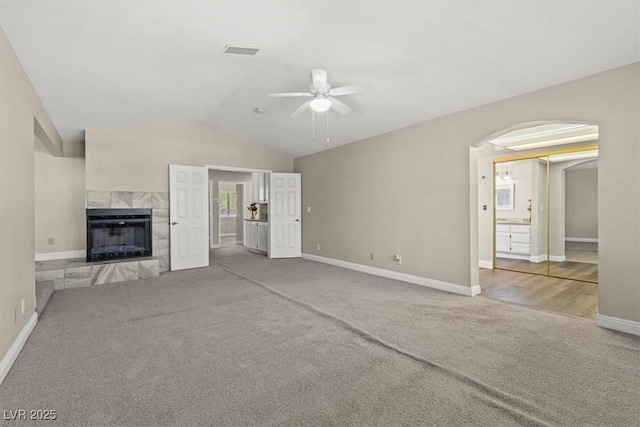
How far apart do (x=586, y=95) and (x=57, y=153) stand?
810 cm

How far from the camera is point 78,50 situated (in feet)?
10.4

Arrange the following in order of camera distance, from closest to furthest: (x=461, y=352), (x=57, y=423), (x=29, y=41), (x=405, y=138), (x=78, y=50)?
(x=57, y=423) < (x=461, y=352) < (x=29, y=41) < (x=78, y=50) < (x=405, y=138)

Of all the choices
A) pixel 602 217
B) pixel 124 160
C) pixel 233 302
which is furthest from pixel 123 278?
pixel 602 217

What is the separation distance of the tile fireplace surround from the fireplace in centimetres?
13

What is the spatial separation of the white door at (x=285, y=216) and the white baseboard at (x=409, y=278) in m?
0.94

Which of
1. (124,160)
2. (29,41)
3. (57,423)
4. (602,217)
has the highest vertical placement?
(29,41)

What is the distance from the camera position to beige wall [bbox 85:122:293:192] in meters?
5.76

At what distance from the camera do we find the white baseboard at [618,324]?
9.92ft

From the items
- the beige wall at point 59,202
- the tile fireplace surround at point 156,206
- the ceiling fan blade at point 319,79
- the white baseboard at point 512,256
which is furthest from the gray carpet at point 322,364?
the white baseboard at point 512,256

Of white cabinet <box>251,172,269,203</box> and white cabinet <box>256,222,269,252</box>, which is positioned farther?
white cabinet <box>256,222,269,252</box>

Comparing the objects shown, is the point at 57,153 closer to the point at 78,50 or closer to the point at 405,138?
the point at 78,50

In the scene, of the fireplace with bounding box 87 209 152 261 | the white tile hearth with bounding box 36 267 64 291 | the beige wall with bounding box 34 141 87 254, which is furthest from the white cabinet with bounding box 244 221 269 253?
the white tile hearth with bounding box 36 267 64 291

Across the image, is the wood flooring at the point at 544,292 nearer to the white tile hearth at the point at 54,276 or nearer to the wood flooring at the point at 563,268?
the wood flooring at the point at 563,268

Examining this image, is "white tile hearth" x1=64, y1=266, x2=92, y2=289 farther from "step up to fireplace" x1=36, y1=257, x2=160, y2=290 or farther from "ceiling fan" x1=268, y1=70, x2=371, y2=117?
"ceiling fan" x1=268, y1=70, x2=371, y2=117
